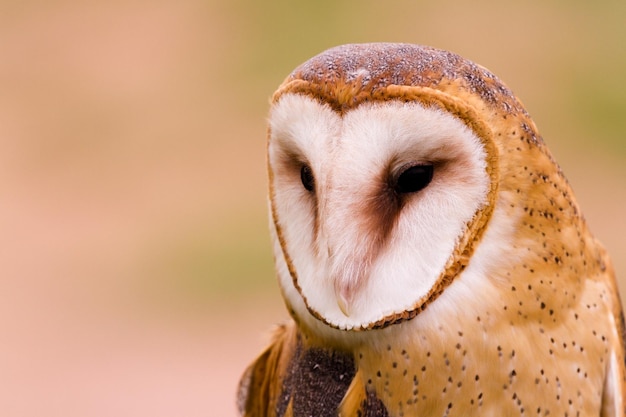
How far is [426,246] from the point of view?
42.6 inches

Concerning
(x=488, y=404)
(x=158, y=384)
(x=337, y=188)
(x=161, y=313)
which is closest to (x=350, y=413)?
(x=488, y=404)

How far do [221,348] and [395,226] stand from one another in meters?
3.19

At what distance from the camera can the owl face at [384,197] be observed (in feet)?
3.45

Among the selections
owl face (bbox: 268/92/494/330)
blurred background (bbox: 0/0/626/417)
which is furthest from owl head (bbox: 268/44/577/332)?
blurred background (bbox: 0/0/626/417)

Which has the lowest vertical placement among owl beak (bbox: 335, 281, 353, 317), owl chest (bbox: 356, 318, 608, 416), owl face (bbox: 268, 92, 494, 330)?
owl chest (bbox: 356, 318, 608, 416)

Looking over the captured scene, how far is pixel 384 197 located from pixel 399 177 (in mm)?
28

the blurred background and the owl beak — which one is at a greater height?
the blurred background

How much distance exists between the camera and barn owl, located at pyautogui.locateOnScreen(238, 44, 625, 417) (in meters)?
1.06

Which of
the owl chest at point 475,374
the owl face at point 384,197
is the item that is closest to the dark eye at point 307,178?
the owl face at point 384,197

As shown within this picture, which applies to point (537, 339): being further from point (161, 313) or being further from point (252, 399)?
point (161, 313)

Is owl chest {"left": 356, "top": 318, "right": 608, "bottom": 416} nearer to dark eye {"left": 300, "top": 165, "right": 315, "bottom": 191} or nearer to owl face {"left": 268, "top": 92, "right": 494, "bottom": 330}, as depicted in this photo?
owl face {"left": 268, "top": 92, "right": 494, "bottom": 330}

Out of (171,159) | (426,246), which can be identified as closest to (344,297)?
(426,246)

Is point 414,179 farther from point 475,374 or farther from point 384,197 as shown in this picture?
point 475,374

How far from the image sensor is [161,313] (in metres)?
4.48
